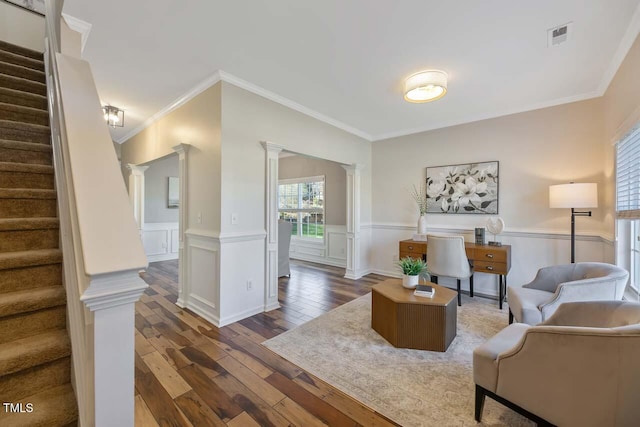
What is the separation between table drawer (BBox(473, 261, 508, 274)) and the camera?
3264 millimetres

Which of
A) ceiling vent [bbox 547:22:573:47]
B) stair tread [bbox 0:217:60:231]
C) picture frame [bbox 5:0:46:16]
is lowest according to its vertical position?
stair tread [bbox 0:217:60:231]

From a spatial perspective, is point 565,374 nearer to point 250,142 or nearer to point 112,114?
point 250,142

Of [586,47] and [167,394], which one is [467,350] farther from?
[586,47]

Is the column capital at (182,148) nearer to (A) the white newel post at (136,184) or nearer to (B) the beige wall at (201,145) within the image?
(B) the beige wall at (201,145)

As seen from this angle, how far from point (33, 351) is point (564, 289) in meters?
3.22

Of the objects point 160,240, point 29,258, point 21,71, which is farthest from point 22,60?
point 160,240

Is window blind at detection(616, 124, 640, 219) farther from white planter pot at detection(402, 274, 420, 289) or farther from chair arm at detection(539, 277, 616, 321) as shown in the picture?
white planter pot at detection(402, 274, 420, 289)

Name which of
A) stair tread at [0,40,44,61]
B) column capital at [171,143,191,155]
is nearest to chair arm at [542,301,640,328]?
column capital at [171,143,191,155]

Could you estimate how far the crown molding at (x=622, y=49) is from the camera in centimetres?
190

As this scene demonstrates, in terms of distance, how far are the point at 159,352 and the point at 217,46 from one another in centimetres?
272

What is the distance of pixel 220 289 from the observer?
2775 mm

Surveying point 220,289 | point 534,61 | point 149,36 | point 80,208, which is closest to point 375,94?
point 534,61

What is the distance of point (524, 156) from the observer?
3592mm

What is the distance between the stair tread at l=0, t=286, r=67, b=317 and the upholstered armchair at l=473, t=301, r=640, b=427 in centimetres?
220
